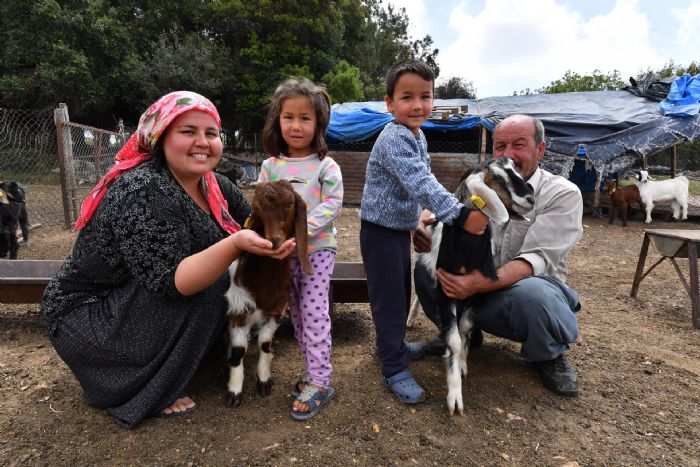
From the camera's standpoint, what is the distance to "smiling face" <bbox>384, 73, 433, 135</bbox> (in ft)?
7.77

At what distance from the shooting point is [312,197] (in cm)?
254

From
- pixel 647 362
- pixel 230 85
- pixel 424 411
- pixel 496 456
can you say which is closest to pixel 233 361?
pixel 424 411

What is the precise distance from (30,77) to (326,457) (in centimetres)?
2115

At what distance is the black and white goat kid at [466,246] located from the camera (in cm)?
221

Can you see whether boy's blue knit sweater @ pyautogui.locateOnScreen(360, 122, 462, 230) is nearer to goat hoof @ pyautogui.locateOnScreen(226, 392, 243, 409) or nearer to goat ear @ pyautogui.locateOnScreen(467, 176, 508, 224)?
goat ear @ pyautogui.locateOnScreen(467, 176, 508, 224)

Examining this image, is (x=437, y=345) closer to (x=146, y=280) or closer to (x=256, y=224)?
(x=256, y=224)

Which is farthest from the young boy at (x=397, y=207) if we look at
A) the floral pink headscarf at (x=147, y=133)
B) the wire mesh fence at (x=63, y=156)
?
the wire mesh fence at (x=63, y=156)

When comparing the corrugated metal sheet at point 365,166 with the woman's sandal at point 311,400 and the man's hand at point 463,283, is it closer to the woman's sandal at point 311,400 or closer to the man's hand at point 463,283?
the man's hand at point 463,283

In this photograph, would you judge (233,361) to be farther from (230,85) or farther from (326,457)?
(230,85)

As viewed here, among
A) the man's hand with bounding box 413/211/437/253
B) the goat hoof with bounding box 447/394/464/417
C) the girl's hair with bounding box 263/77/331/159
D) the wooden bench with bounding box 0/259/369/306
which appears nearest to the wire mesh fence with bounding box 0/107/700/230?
the wooden bench with bounding box 0/259/369/306

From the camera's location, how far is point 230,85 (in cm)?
2039

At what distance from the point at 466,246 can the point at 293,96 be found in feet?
4.27

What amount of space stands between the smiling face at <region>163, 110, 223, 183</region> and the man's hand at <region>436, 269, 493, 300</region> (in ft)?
4.85

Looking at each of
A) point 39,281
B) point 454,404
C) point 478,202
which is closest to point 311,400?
point 454,404
